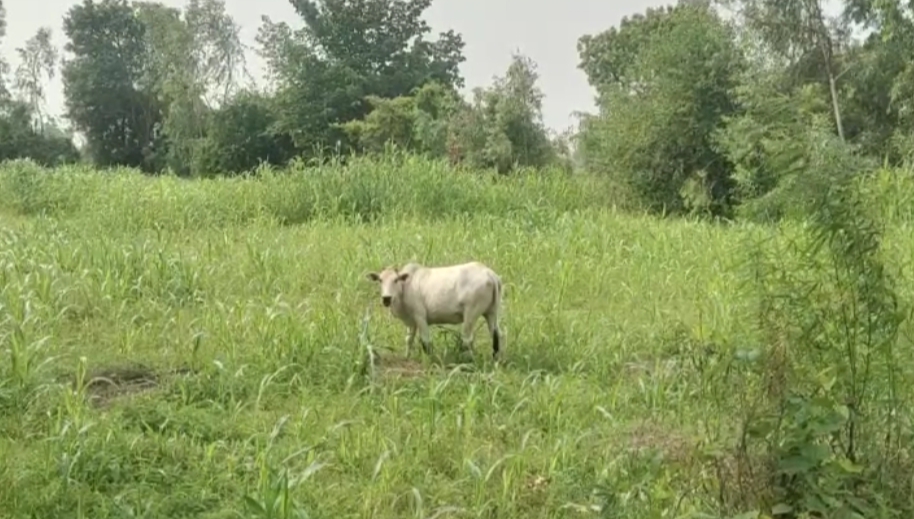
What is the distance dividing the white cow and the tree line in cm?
125

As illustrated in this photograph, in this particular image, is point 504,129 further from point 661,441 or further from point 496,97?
point 661,441

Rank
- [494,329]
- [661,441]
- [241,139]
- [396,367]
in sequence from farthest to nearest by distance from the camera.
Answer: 1. [241,139]
2. [494,329]
3. [396,367]
4. [661,441]

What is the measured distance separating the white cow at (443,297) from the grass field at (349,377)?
0.18m

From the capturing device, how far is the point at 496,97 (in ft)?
59.1

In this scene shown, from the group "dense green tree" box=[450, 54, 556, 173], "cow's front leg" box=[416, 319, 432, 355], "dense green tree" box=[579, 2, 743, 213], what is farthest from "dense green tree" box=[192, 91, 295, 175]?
"cow's front leg" box=[416, 319, 432, 355]

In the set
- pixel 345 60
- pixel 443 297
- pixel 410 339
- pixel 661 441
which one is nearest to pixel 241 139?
pixel 345 60

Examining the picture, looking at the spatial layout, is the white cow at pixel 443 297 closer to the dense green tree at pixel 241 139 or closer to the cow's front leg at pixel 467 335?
the cow's front leg at pixel 467 335

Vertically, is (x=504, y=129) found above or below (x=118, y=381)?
above

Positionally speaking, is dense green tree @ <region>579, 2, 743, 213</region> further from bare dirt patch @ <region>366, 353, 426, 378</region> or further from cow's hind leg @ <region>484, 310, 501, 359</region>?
bare dirt patch @ <region>366, 353, 426, 378</region>

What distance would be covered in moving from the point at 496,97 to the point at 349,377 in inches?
545

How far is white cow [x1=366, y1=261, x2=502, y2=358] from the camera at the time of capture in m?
4.91

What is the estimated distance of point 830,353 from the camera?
324 centimetres

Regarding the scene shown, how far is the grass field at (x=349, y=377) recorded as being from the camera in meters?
3.37

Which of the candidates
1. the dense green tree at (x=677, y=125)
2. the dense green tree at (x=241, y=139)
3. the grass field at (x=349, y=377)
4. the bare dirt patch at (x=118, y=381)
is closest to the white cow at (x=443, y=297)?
the grass field at (x=349, y=377)
